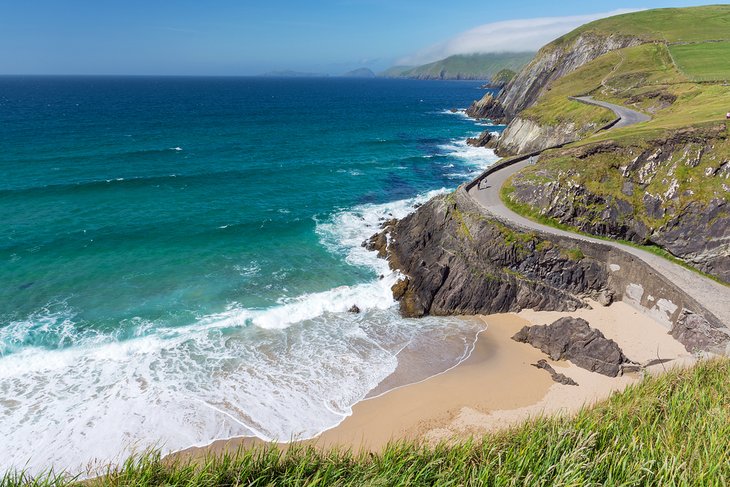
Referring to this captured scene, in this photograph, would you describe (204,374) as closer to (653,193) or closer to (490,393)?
(490,393)

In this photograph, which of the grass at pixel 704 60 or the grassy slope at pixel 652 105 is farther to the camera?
the grass at pixel 704 60

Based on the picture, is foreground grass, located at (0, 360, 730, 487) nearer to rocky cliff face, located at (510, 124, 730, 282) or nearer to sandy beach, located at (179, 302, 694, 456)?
sandy beach, located at (179, 302, 694, 456)

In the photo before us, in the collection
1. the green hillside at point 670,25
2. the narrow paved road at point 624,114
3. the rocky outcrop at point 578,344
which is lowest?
the rocky outcrop at point 578,344

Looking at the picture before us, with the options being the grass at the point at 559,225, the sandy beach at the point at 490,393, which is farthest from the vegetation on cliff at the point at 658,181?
the sandy beach at the point at 490,393

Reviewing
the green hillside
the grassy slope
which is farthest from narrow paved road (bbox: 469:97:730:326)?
the green hillside

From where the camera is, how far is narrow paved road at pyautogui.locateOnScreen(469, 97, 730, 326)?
1062 inches

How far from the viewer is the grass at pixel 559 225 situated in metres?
31.2

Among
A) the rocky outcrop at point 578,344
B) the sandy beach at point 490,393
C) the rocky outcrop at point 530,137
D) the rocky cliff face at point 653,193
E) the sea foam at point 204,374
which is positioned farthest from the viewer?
the rocky outcrop at point 530,137

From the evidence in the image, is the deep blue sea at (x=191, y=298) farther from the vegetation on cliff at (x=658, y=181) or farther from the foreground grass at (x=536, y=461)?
the vegetation on cliff at (x=658, y=181)

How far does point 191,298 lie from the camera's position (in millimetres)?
33219

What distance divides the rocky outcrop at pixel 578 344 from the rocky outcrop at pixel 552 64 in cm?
9679

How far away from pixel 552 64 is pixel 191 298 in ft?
381

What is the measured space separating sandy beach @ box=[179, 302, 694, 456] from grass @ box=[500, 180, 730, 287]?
18.9 ft

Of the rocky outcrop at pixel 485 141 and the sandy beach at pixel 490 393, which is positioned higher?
the rocky outcrop at pixel 485 141
